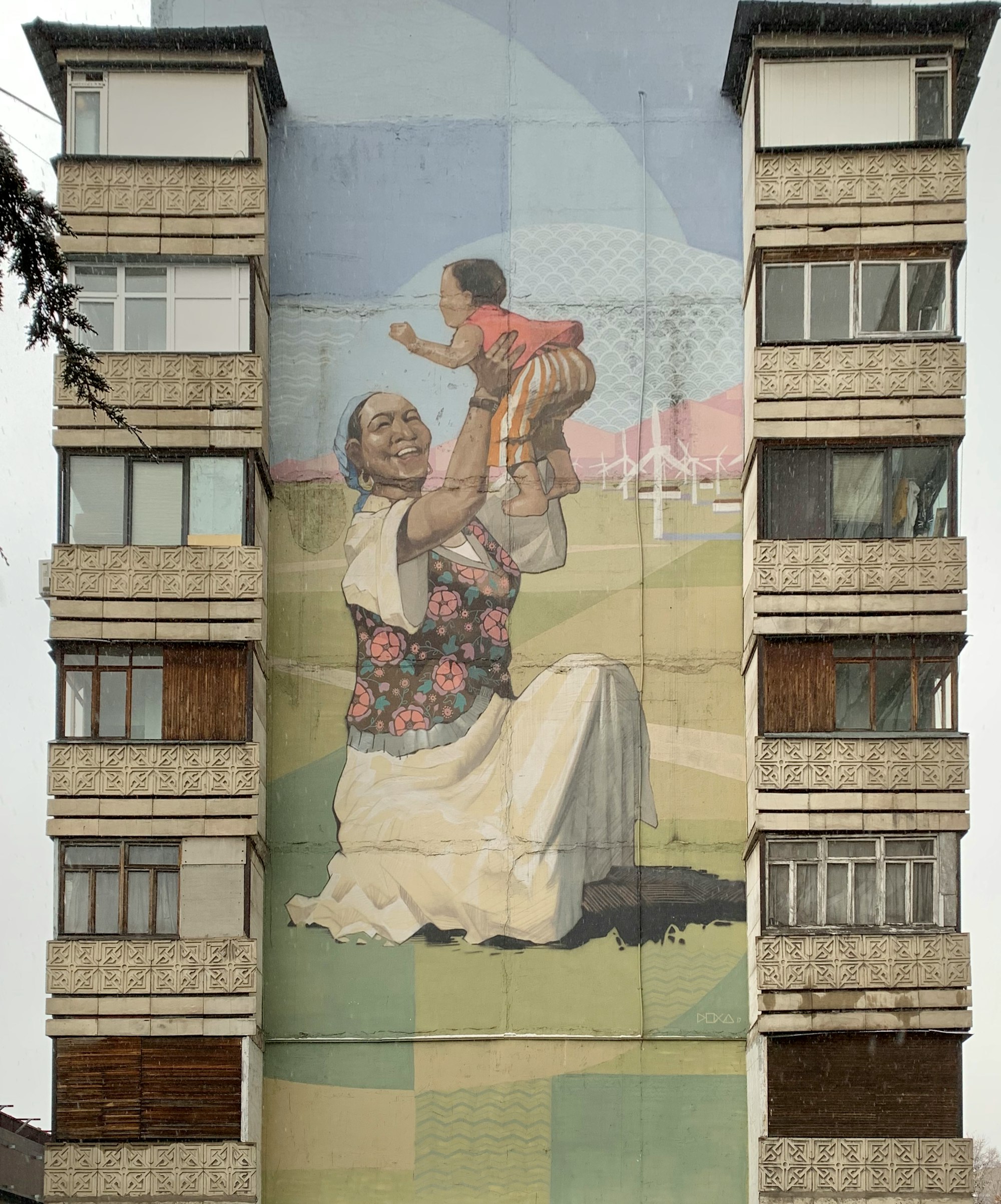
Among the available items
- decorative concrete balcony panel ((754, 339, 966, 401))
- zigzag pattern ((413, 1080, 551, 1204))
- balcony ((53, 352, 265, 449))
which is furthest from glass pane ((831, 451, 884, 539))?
zigzag pattern ((413, 1080, 551, 1204))

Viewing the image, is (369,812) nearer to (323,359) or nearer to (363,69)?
(323,359)

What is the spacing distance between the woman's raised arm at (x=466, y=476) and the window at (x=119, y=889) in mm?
6864

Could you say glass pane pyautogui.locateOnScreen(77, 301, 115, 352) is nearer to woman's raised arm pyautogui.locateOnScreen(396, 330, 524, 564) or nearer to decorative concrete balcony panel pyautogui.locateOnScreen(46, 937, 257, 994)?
woman's raised arm pyautogui.locateOnScreen(396, 330, 524, 564)

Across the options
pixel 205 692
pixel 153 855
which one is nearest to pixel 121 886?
pixel 153 855

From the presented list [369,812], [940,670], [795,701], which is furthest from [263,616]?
[940,670]

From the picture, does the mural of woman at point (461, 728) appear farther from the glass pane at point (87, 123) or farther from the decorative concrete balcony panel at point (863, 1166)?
the glass pane at point (87, 123)

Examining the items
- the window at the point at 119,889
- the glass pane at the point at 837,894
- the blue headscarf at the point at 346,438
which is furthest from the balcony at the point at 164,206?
the glass pane at the point at 837,894

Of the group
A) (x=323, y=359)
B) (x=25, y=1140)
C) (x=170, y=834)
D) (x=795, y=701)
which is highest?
(x=323, y=359)

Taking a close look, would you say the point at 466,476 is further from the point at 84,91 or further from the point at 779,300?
the point at 84,91

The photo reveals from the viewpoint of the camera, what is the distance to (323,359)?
38.2 meters

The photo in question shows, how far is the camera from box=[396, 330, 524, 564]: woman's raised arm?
37562 millimetres

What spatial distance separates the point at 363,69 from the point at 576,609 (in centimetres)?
1084

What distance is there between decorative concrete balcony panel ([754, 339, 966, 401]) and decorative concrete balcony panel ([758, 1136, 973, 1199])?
12.3 m

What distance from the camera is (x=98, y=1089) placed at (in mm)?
34125
